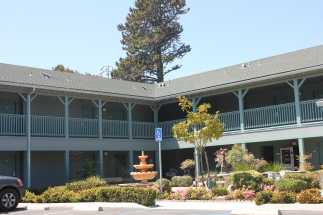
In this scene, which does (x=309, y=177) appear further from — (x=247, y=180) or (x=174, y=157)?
(x=174, y=157)

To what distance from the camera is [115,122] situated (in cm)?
3253

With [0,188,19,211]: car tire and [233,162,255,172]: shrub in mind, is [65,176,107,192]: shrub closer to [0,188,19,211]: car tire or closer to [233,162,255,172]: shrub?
[0,188,19,211]: car tire

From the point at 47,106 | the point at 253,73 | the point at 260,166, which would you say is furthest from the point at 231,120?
the point at 47,106

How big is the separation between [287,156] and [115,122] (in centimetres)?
1014

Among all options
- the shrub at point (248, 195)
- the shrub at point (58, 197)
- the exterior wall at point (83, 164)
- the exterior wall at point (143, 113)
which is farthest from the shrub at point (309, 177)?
the exterior wall at point (143, 113)

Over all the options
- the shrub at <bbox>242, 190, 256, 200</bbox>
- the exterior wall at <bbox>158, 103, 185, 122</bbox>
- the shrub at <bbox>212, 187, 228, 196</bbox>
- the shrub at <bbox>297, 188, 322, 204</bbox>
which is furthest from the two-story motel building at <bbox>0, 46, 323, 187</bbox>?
the shrub at <bbox>297, 188, 322, 204</bbox>

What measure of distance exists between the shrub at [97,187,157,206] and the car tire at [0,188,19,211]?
10.2 feet

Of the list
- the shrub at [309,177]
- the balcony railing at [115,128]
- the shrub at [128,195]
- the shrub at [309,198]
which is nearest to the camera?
the shrub at [309,198]

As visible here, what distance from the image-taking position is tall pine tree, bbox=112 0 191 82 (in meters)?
63.8

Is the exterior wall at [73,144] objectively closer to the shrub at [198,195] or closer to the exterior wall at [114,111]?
the exterior wall at [114,111]

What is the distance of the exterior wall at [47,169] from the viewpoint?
31234 mm

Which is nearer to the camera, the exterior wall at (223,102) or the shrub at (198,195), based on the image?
the shrub at (198,195)

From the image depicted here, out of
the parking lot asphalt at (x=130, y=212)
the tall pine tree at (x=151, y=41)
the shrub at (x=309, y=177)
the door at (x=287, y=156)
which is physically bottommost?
the parking lot asphalt at (x=130, y=212)

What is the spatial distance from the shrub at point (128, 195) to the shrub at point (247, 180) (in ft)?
13.6
